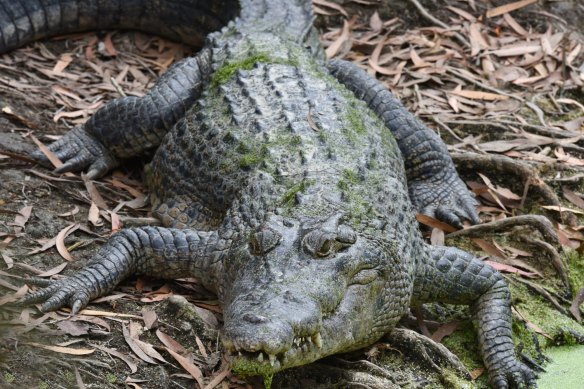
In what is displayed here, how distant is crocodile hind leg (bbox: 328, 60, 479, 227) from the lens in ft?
17.9

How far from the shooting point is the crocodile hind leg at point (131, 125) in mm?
5520

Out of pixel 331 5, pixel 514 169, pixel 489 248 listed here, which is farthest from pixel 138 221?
pixel 331 5

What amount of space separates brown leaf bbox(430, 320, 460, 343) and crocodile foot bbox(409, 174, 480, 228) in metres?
0.80

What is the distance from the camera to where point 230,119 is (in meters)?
5.00

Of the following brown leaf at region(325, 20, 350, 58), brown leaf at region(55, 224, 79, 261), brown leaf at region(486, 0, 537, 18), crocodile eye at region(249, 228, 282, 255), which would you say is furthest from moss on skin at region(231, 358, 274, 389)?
brown leaf at region(486, 0, 537, 18)

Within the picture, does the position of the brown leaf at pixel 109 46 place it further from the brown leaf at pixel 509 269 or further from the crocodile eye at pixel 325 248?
the crocodile eye at pixel 325 248

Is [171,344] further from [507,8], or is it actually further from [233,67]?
[507,8]

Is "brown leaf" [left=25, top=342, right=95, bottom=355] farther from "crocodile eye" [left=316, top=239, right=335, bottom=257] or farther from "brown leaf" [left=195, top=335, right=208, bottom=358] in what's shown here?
"crocodile eye" [left=316, top=239, right=335, bottom=257]

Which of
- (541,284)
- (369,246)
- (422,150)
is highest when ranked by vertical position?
(369,246)

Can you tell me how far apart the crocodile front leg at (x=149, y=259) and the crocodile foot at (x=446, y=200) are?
1.50 m

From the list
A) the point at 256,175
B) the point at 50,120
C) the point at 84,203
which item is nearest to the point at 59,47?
the point at 50,120

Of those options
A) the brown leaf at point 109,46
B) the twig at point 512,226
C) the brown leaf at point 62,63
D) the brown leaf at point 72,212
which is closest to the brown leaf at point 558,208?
the twig at point 512,226

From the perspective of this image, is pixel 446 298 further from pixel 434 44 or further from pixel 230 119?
pixel 434 44

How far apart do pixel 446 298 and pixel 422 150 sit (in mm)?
1247
